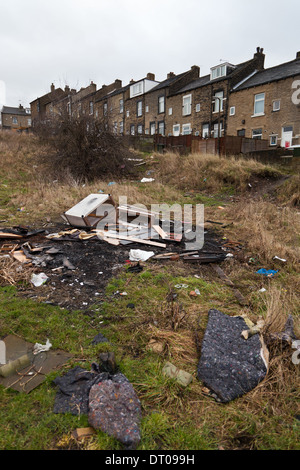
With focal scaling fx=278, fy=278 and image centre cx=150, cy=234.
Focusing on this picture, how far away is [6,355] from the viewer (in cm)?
281

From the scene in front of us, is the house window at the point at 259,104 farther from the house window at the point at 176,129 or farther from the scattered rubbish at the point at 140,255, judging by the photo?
the scattered rubbish at the point at 140,255

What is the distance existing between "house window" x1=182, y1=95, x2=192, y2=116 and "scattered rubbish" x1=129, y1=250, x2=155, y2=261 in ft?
81.9

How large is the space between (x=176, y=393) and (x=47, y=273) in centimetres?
311

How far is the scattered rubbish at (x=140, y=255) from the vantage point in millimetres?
5469

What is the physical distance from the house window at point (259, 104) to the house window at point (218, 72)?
15.3 feet

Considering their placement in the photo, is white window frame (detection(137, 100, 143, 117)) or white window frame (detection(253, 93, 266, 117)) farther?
white window frame (detection(137, 100, 143, 117))

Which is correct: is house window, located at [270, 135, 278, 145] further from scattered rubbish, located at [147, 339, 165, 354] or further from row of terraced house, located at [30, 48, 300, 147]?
scattered rubbish, located at [147, 339, 165, 354]

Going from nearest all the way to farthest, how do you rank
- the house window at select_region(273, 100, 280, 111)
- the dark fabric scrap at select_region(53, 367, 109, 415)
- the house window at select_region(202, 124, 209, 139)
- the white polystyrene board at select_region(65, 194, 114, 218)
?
the dark fabric scrap at select_region(53, 367, 109, 415)
the white polystyrene board at select_region(65, 194, 114, 218)
the house window at select_region(273, 100, 280, 111)
the house window at select_region(202, 124, 209, 139)

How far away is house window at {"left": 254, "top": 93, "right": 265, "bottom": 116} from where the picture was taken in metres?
21.3

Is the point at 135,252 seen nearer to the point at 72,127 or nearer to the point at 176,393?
the point at 176,393

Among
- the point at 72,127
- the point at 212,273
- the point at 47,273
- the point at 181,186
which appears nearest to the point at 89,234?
the point at 47,273

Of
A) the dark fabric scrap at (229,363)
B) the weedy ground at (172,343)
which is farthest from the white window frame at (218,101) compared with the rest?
the dark fabric scrap at (229,363)

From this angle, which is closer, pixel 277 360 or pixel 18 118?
pixel 277 360

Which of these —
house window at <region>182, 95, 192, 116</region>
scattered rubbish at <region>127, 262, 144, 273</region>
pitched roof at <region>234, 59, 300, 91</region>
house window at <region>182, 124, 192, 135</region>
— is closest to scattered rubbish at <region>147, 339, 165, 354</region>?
scattered rubbish at <region>127, 262, 144, 273</region>
